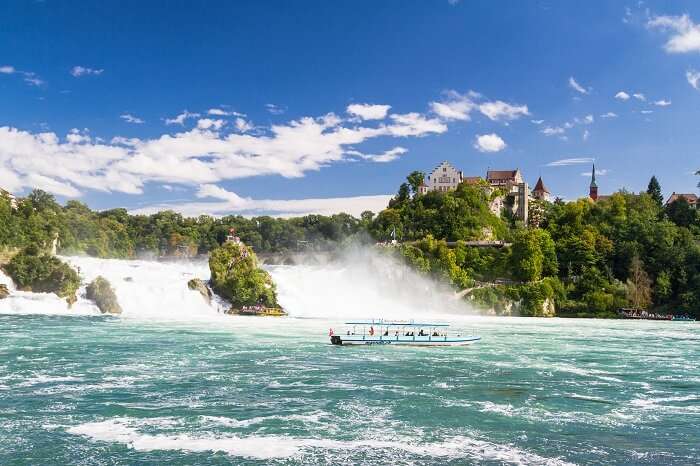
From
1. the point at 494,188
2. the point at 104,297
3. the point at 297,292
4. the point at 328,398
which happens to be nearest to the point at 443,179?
the point at 494,188

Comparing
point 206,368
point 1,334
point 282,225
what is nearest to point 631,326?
point 206,368

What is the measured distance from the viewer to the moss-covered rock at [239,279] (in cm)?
6000

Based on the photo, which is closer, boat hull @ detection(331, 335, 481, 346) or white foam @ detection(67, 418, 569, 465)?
white foam @ detection(67, 418, 569, 465)

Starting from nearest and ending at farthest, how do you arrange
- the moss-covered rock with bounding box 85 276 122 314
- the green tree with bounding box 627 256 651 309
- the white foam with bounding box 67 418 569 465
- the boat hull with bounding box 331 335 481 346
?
1. the white foam with bounding box 67 418 569 465
2. the boat hull with bounding box 331 335 481 346
3. the moss-covered rock with bounding box 85 276 122 314
4. the green tree with bounding box 627 256 651 309

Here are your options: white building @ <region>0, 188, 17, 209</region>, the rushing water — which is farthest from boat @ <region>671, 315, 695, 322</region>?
white building @ <region>0, 188, 17, 209</region>

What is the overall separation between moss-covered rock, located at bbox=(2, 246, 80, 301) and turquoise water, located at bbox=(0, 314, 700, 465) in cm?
1637

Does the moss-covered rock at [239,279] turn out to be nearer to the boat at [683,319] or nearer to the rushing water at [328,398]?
the rushing water at [328,398]

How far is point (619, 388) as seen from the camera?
2655 cm

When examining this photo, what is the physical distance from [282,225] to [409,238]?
61.8 meters

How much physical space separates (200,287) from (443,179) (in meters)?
52.5

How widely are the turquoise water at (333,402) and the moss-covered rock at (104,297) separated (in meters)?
15.3

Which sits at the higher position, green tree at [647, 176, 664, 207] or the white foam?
green tree at [647, 176, 664, 207]

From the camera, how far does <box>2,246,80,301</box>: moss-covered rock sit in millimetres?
55312

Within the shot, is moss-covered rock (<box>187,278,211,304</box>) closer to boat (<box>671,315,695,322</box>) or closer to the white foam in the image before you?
the white foam
